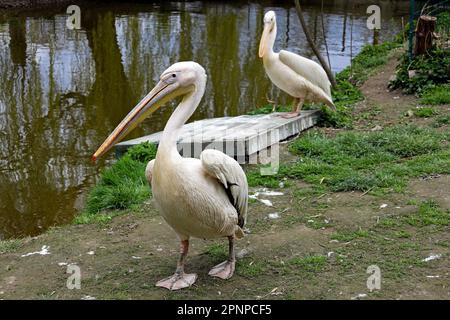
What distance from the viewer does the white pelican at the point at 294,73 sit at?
21.4 ft

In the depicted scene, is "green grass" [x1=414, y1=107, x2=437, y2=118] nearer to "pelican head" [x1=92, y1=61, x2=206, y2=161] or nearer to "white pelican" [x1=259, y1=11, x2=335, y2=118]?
"white pelican" [x1=259, y1=11, x2=335, y2=118]

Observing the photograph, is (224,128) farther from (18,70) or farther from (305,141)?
(18,70)

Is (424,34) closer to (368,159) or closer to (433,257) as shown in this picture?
(368,159)

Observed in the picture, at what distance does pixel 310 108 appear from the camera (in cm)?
720

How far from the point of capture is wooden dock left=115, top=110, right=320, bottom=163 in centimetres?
569

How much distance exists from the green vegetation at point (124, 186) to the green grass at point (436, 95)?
3564 mm

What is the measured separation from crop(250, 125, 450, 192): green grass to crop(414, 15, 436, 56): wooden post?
107 inches

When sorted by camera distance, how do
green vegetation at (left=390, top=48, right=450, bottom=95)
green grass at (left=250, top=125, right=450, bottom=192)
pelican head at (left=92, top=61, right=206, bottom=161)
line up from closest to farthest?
pelican head at (left=92, top=61, right=206, bottom=161), green grass at (left=250, top=125, right=450, bottom=192), green vegetation at (left=390, top=48, right=450, bottom=95)

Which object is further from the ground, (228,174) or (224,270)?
(228,174)

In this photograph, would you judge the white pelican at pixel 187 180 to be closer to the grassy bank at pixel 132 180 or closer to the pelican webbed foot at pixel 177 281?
the pelican webbed foot at pixel 177 281

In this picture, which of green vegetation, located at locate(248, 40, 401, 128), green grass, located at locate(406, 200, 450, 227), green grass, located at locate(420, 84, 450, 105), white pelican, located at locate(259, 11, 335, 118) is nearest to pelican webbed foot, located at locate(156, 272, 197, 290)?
green grass, located at locate(406, 200, 450, 227)

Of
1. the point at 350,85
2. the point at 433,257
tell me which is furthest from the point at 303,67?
the point at 433,257

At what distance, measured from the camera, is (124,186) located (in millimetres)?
5270

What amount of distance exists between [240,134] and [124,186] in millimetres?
1297
